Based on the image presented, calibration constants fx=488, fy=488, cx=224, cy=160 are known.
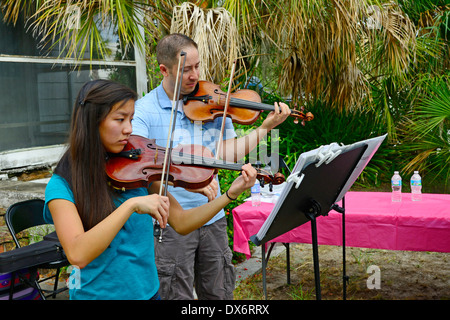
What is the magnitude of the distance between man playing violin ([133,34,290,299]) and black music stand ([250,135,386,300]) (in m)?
0.46

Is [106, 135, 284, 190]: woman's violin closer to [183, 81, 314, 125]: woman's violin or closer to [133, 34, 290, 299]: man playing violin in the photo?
[133, 34, 290, 299]: man playing violin

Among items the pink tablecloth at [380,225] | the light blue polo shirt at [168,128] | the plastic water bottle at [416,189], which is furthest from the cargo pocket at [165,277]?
the plastic water bottle at [416,189]

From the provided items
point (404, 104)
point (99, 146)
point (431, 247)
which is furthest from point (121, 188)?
point (404, 104)

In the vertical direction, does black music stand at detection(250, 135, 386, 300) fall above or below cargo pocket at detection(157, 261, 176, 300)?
above

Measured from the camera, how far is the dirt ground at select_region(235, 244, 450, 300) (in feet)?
13.0

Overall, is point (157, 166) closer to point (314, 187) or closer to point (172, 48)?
point (314, 187)

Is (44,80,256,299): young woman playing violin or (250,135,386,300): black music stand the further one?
(250,135,386,300): black music stand

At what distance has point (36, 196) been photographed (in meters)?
4.31

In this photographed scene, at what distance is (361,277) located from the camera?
4.32 metres

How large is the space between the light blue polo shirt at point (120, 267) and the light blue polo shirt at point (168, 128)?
67 centimetres

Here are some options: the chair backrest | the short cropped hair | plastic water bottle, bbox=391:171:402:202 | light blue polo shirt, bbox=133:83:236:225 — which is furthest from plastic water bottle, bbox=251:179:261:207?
the chair backrest

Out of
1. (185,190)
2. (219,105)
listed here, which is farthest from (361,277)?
(185,190)

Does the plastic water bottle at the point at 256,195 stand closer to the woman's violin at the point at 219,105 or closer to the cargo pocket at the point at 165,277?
the woman's violin at the point at 219,105

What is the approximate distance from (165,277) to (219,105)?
983 mm
